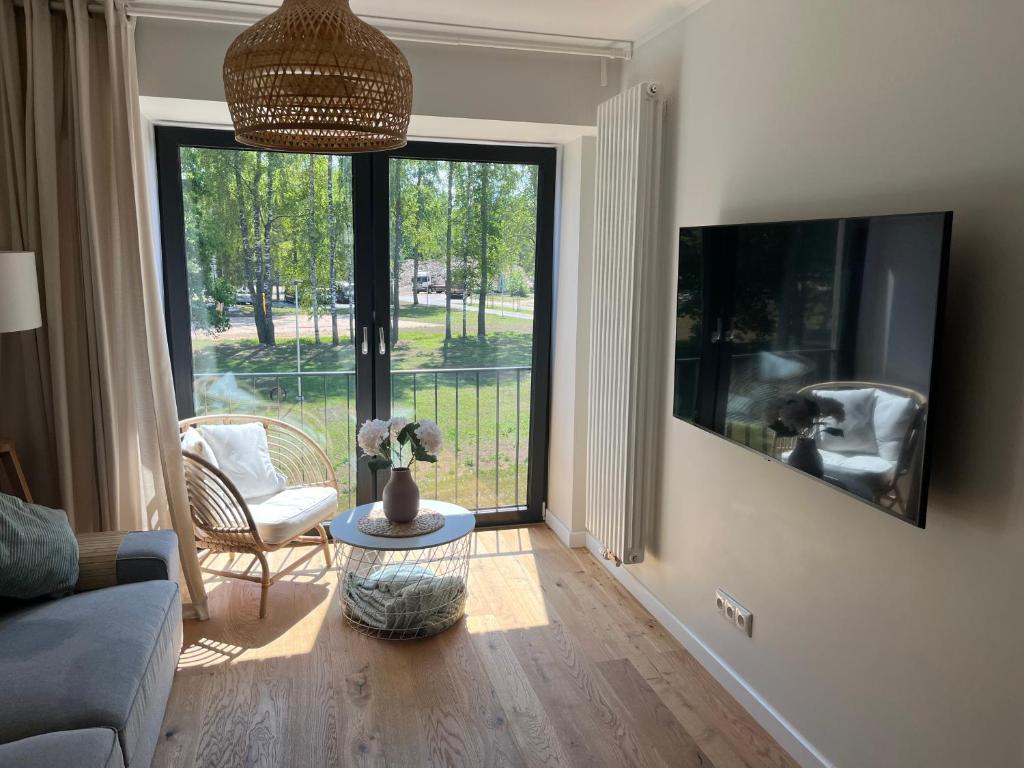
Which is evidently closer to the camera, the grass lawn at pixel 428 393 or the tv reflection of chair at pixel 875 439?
the tv reflection of chair at pixel 875 439

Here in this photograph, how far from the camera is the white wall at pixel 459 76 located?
3.17 m

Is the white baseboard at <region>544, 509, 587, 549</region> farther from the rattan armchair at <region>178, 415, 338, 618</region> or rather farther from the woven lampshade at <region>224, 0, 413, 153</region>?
the woven lampshade at <region>224, 0, 413, 153</region>

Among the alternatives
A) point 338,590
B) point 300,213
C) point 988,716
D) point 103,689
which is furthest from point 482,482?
point 988,716

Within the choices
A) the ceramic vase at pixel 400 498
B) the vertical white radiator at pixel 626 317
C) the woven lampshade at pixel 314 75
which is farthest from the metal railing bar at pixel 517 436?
the woven lampshade at pixel 314 75

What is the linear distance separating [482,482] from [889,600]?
8.79 ft

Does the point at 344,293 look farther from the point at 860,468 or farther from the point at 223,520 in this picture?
the point at 860,468

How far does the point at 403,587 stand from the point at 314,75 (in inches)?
85.7

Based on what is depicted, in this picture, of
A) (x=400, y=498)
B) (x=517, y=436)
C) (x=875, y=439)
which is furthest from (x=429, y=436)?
(x=875, y=439)

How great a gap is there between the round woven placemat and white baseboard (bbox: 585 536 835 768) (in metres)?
0.98

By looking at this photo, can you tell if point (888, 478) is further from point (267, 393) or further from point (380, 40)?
point (267, 393)

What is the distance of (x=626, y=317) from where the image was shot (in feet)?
10.8

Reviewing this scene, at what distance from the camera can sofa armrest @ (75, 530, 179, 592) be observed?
2.58m

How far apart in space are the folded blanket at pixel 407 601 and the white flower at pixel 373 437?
0.56 meters

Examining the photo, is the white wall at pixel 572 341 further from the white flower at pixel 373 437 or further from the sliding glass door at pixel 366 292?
the white flower at pixel 373 437
